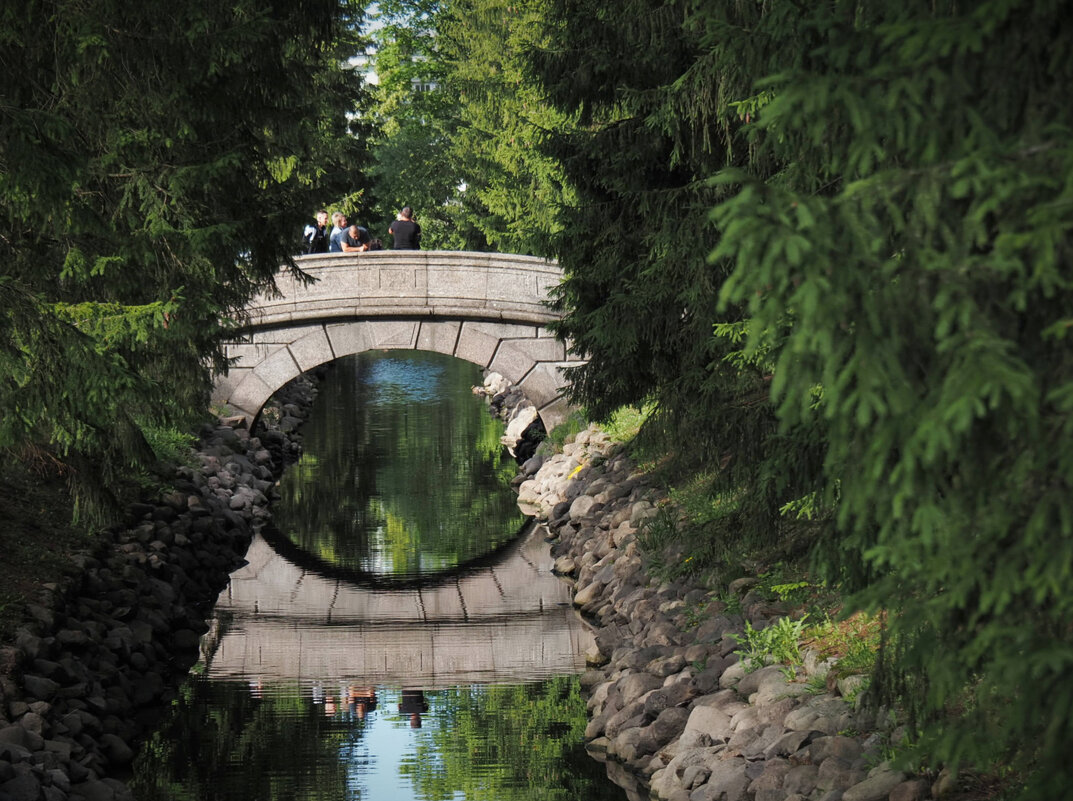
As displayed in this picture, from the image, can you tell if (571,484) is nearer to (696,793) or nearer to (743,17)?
(696,793)

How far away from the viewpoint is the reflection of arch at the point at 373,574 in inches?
561

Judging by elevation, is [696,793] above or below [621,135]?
below

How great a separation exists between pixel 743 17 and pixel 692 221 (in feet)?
6.98

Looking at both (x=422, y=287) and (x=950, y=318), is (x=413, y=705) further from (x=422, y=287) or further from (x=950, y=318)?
(x=422, y=287)

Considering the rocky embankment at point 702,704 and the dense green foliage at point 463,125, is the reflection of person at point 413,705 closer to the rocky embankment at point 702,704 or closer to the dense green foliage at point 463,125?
the rocky embankment at point 702,704

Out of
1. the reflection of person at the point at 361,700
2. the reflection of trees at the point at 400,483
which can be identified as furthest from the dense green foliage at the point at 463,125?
the reflection of person at the point at 361,700

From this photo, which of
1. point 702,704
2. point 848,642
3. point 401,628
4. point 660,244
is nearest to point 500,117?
point 401,628

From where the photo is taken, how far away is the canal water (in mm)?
8758

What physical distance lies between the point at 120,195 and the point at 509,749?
435 cm

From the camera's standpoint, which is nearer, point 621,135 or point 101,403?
point 101,403

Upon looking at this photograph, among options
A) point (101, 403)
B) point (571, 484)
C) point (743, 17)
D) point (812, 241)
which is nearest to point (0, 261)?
point (101, 403)

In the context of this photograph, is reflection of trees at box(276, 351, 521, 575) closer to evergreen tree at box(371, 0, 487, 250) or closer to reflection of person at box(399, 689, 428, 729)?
reflection of person at box(399, 689, 428, 729)

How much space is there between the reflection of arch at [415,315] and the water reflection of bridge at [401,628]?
3.48m

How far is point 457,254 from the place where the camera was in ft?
56.4
